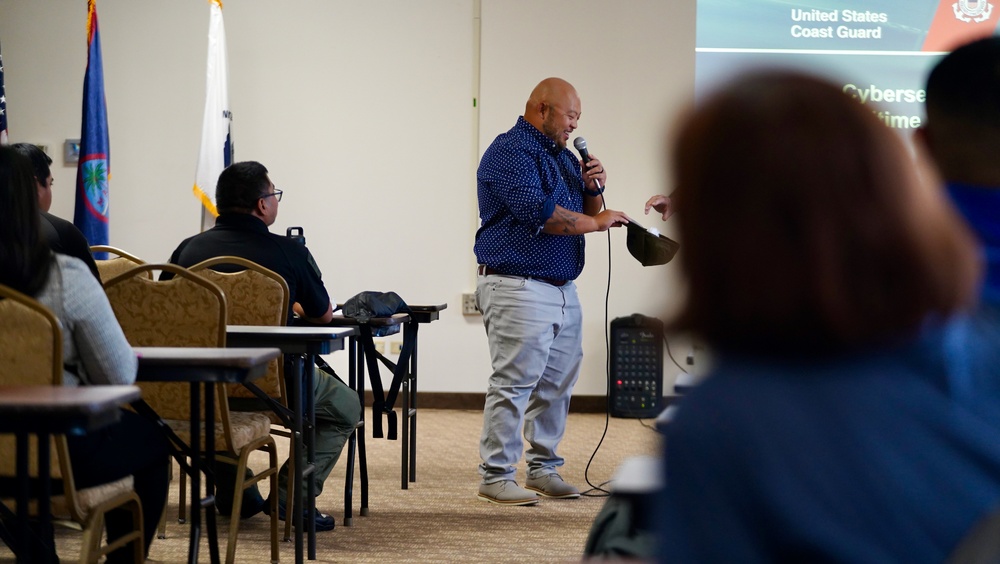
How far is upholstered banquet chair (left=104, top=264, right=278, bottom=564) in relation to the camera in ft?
8.38

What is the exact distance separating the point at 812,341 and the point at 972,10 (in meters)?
5.96

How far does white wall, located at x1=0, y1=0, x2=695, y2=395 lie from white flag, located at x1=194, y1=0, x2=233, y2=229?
0.28m

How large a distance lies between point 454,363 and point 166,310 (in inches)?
152

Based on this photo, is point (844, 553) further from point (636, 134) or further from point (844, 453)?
point (636, 134)

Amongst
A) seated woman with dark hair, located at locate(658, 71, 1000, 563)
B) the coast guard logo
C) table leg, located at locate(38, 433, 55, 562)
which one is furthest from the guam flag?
seated woman with dark hair, located at locate(658, 71, 1000, 563)

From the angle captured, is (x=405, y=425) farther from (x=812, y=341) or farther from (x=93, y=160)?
(x=812, y=341)

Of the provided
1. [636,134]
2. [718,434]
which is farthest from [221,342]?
[636,134]

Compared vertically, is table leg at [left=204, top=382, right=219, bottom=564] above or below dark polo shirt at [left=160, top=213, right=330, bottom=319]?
below

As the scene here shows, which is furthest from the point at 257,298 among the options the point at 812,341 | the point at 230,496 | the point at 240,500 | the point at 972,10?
the point at 972,10

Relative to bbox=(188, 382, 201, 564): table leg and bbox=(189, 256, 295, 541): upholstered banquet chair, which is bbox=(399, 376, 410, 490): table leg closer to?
bbox=(189, 256, 295, 541): upholstered banquet chair

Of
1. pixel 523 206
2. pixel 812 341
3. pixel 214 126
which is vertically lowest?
pixel 812 341

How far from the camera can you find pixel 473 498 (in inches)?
151

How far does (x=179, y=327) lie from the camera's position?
2605mm

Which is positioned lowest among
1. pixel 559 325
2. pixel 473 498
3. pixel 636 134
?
pixel 473 498
